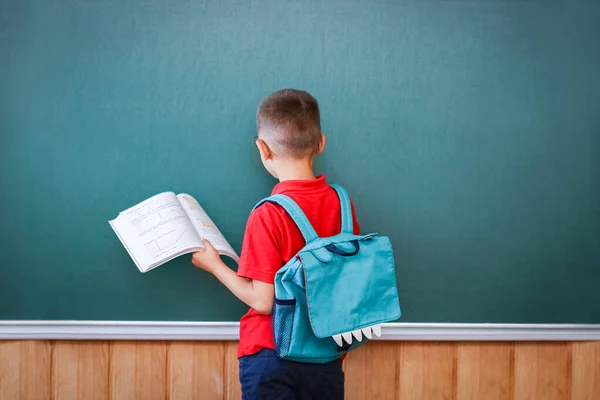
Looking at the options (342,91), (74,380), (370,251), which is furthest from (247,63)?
(74,380)

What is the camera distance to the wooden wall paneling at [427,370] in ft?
4.76

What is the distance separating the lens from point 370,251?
1145 millimetres

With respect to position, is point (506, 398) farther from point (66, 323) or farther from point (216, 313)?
point (66, 323)

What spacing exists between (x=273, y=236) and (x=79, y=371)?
23.6 inches

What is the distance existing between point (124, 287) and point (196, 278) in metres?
0.16

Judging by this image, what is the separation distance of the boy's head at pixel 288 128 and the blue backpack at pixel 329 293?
10 centimetres

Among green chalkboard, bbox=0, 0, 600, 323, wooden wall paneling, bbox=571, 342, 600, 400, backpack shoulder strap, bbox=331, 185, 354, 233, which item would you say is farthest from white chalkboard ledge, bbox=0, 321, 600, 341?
backpack shoulder strap, bbox=331, 185, 354, 233

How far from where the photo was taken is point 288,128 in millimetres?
1192

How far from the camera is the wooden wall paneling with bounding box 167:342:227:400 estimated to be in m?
1.41

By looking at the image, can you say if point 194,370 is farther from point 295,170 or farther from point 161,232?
point 295,170

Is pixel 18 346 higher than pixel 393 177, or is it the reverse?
pixel 393 177

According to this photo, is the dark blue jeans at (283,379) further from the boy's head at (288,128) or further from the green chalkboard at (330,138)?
the boy's head at (288,128)

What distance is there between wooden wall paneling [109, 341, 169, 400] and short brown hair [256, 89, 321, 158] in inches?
21.8

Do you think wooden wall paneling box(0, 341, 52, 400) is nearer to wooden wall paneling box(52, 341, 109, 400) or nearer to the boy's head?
wooden wall paneling box(52, 341, 109, 400)
